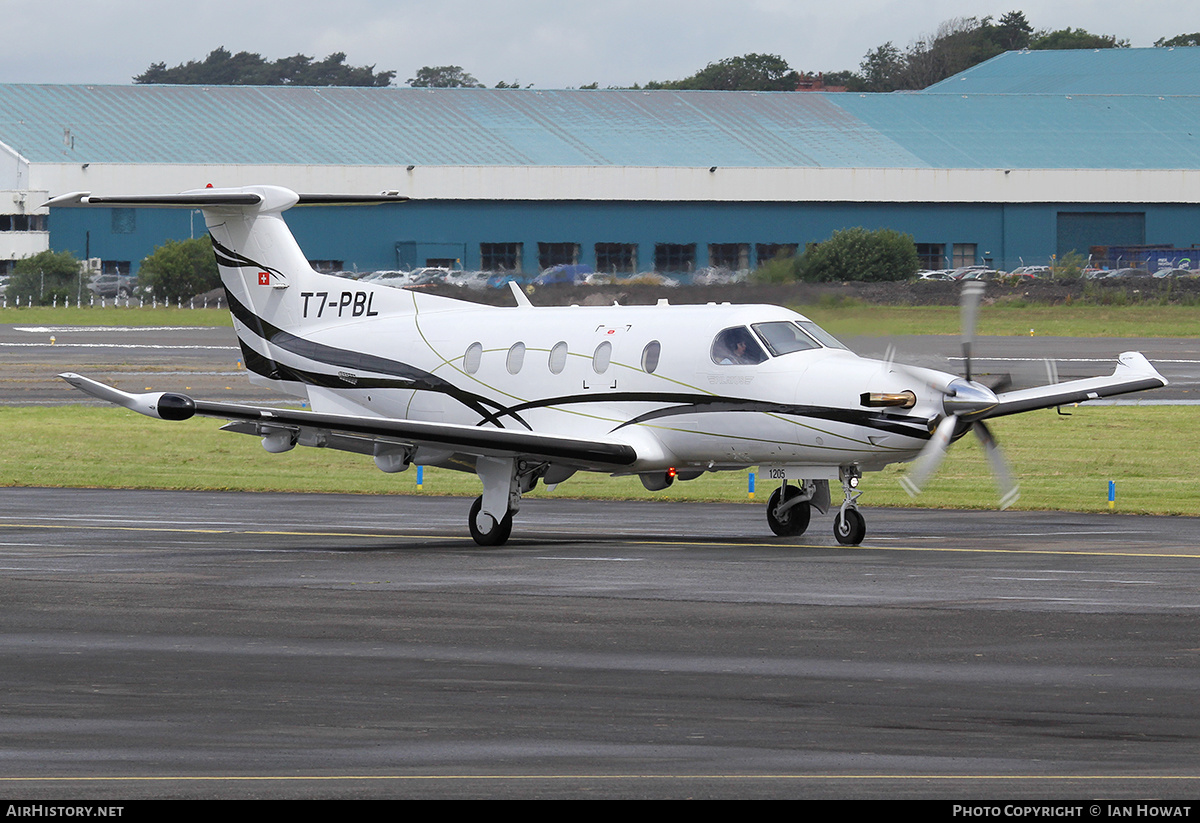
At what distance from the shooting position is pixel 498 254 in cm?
9788

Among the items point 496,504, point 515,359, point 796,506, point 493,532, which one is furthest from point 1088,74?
point 493,532

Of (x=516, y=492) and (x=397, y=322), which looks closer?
(x=516, y=492)

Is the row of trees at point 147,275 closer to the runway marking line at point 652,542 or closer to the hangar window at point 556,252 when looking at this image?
the hangar window at point 556,252

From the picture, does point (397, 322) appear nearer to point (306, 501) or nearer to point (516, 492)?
point (516, 492)

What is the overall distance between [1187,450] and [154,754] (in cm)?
2900

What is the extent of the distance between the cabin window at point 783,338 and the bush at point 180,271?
71.0m

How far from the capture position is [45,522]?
25.6 metres

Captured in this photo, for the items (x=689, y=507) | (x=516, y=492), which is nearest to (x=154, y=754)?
(x=516, y=492)

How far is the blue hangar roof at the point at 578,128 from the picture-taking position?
95.6m

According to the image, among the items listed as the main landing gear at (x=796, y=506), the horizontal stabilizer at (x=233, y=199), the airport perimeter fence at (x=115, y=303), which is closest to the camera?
the main landing gear at (x=796, y=506)

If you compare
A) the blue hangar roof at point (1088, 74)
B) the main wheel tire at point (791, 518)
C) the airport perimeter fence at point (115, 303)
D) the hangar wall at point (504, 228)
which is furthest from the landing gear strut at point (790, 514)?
the blue hangar roof at point (1088, 74)

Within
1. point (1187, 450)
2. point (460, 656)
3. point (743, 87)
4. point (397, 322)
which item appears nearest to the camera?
point (460, 656)

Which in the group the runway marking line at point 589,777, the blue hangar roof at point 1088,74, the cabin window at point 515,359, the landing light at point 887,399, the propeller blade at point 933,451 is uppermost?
the blue hangar roof at point 1088,74

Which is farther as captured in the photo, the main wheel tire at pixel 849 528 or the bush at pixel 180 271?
the bush at pixel 180 271
